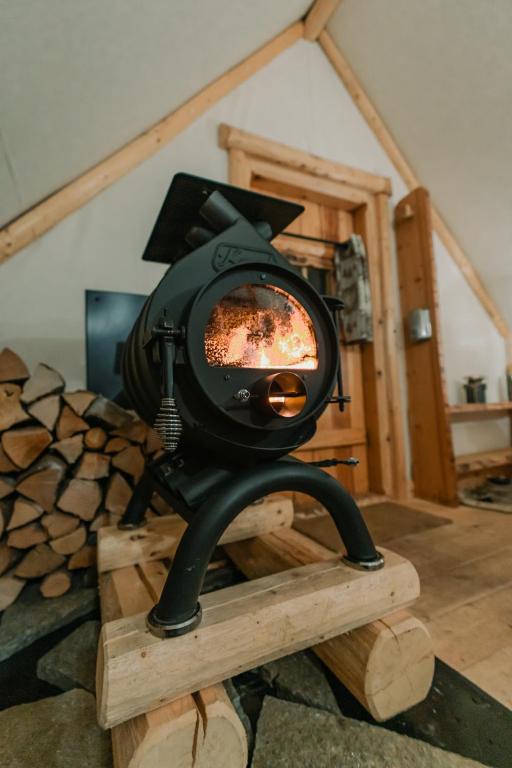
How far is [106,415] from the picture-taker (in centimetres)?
Answer: 132

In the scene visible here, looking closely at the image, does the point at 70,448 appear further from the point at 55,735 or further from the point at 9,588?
the point at 55,735

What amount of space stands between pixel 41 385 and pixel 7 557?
593 mm

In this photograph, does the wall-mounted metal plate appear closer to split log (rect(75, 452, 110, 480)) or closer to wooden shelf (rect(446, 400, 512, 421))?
split log (rect(75, 452, 110, 480))

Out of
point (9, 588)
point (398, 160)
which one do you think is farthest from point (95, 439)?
point (398, 160)

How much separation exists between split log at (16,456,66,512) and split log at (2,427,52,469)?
37 millimetres

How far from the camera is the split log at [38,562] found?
1199mm

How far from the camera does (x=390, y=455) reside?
2230 millimetres

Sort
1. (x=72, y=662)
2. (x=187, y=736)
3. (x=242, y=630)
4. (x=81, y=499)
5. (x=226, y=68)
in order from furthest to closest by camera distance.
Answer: (x=226, y=68) < (x=81, y=499) < (x=72, y=662) < (x=242, y=630) < (x=187, y=736)

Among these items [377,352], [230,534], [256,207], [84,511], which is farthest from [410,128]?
[84,511]

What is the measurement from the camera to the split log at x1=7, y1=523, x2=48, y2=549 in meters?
1.17

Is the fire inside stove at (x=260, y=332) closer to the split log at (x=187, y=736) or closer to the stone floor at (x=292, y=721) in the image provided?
the split log at (x=187, y=736)

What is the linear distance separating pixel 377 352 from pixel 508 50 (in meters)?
1.70

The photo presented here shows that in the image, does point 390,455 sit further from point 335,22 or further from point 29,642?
point 335,22

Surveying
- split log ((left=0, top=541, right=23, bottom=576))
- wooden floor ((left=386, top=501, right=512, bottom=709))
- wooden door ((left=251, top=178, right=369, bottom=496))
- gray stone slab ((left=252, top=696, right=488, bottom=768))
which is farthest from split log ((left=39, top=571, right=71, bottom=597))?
wooden door ((left=251, top=178, right=369, bottom=496))
